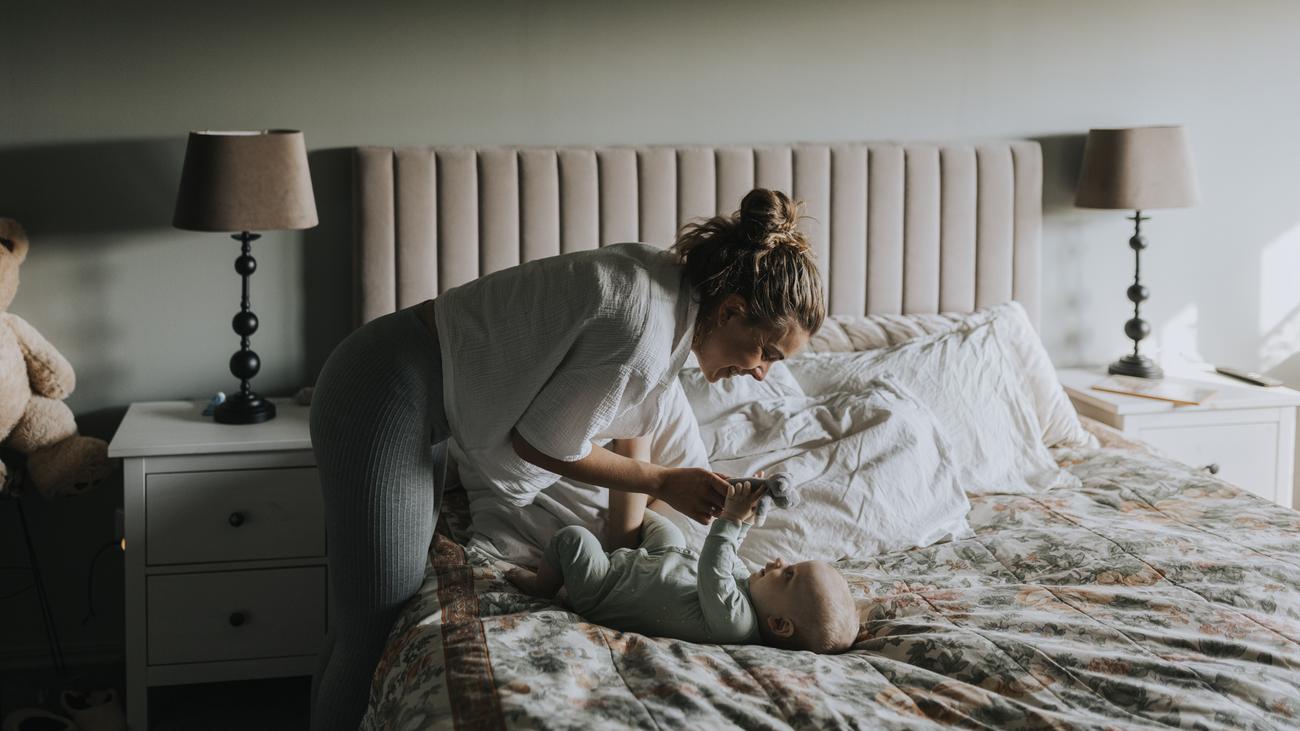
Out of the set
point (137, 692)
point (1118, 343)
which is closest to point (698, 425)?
point (137, 692)

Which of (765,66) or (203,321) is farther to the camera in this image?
(765,66)

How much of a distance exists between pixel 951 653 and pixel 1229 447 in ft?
5.86

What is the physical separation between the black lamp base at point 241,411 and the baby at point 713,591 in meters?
1.01

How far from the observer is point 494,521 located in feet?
7.68

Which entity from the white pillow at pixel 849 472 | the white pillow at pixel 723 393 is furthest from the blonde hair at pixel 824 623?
the white pillow at pixel 723 393

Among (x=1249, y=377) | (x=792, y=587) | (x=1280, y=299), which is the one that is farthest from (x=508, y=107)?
(x=1280, y=299)

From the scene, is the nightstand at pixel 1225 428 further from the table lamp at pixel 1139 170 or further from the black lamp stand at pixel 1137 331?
the table lamp at pixel 1139 170

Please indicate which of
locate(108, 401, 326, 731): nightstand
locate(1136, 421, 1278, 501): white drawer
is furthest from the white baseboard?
locate(1136, 421, 1278, 501): white drawer

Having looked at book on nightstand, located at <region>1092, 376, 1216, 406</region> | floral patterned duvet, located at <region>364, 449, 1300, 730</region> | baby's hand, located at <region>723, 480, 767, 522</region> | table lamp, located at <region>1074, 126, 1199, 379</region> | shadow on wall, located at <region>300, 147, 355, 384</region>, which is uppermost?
table lamp, located at <region>1074, 126, 1199, 379</region>

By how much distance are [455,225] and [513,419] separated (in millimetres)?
1176

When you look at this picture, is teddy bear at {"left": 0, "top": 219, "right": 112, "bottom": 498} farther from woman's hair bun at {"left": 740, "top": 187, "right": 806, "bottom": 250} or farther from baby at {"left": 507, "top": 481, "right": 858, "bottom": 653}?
woman's hair bun at {"left": 740, "top": 187, "right": 806, "bottom": 250}

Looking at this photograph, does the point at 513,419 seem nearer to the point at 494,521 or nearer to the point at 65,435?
the point at 494,521

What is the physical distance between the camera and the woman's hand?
191cm

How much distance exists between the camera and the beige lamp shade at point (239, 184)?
2.60 meters
